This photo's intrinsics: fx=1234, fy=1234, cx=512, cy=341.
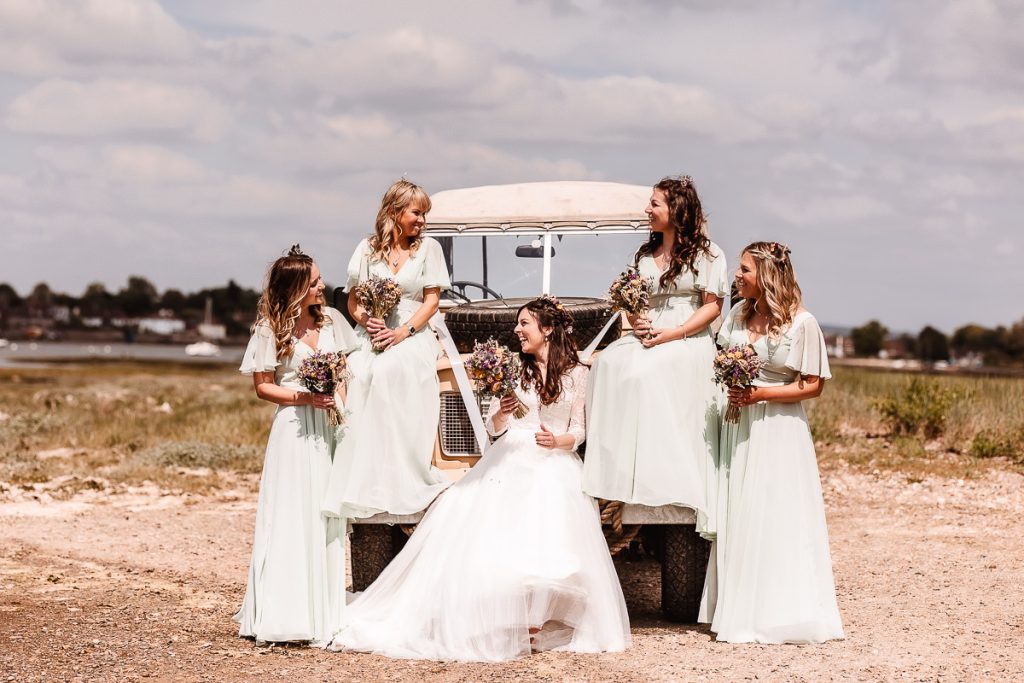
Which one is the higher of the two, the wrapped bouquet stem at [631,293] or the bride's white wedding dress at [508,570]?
the wrapped bouquet stem at [631,293]

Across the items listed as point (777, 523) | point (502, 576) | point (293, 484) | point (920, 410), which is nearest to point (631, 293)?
point (777, 523)

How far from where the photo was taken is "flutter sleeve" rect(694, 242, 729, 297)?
694cm

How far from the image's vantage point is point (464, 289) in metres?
9.07

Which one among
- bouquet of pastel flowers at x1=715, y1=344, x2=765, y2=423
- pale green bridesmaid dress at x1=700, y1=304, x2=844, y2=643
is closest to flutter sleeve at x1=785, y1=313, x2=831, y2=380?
pale green bridesmaid dress at x1=700, y1=304, x2=844, y2=643

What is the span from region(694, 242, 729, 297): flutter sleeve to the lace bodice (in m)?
0.88

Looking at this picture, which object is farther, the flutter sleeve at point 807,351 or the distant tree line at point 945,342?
the distant tree line at point 945,342

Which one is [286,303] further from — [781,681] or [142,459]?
[142,459]

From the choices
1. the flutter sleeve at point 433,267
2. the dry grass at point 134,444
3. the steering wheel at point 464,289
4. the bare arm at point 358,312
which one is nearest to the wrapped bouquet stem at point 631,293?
the flutter sleeve at point 433,267

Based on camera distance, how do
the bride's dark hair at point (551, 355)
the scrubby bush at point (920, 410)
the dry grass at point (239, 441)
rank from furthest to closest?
the scrubby bush at point (920, 410) < the dry grass at point (239, 441) < the bride's dark hair at point (551, 355)

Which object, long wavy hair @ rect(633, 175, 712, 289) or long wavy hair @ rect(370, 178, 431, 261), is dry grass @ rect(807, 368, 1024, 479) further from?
long wavy hair @ rect(370, 178, 431, 261)

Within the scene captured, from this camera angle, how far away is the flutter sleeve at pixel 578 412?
691cm

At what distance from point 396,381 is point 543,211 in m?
2.61

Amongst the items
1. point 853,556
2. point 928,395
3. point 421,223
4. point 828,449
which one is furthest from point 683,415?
point 928,395

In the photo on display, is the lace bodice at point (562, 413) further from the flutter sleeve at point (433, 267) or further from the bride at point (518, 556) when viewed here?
the flutter sleeve at point (433, 267)
